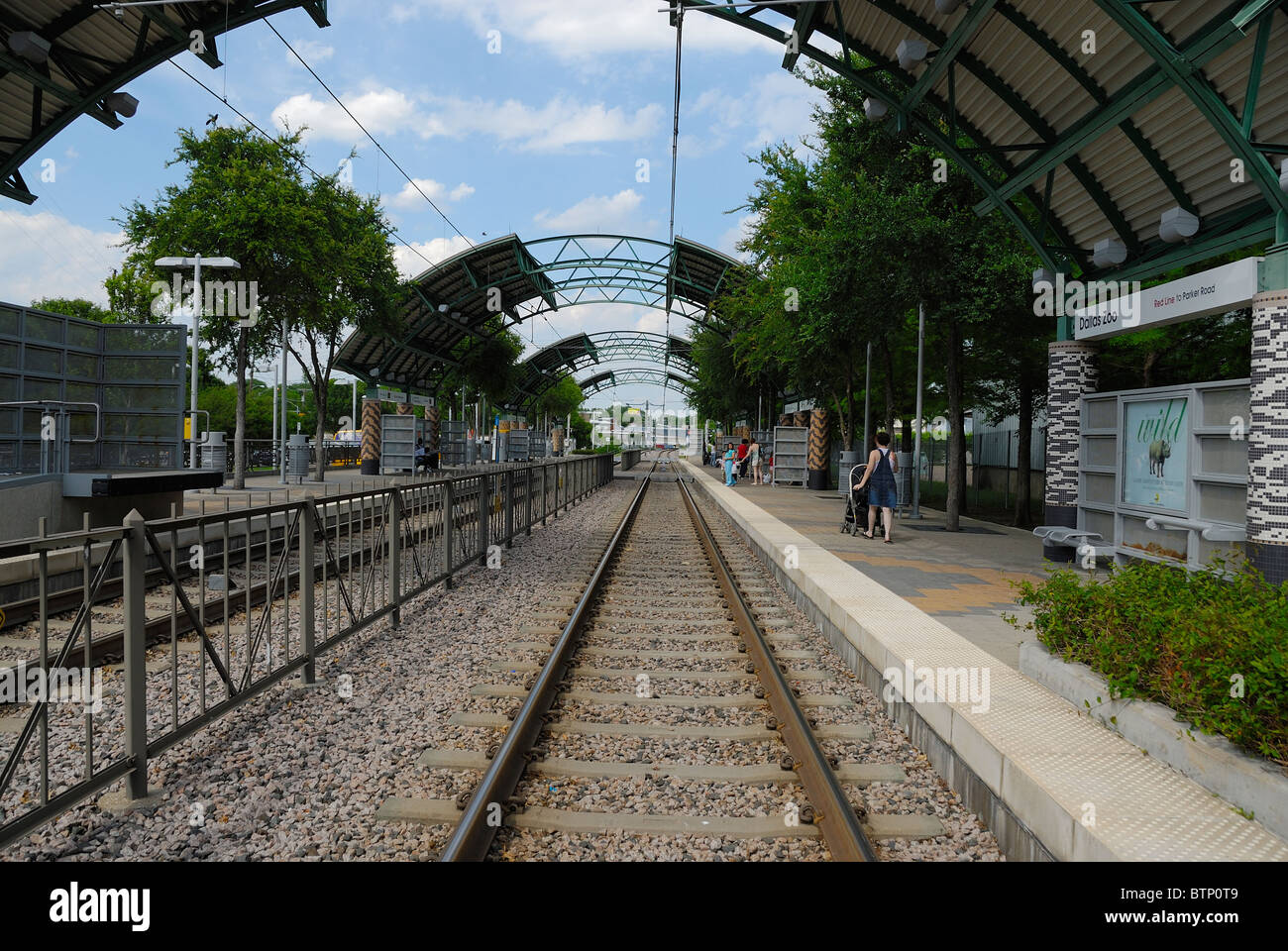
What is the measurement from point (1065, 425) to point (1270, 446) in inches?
178

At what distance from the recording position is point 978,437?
3391cm

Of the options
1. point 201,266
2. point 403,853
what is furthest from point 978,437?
point 403,853

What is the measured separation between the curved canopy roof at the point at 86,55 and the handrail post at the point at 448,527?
24.7ft

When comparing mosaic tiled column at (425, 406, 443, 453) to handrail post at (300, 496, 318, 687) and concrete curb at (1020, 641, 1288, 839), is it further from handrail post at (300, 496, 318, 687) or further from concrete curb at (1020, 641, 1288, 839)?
concrete curb at (1020, 641, 1288, 839)

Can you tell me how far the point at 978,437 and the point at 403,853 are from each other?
111 ft

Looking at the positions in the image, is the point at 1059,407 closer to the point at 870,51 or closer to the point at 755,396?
the point at 870,51

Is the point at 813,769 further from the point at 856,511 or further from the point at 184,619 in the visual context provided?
the point at 856,511

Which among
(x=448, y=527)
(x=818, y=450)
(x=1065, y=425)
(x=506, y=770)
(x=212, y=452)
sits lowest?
(x=506, y=770)

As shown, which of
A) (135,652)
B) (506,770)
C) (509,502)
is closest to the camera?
(135,652)

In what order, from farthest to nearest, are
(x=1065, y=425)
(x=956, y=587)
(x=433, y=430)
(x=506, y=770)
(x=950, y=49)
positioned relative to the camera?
1. (x=433, y=430)
2. (x=1065, y=425)
3. (x=950, y=49)
4. (x=956, y=587)
5. (x=506, y=770)

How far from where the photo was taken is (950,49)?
33.1 feet

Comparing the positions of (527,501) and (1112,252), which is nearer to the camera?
(1112,252)

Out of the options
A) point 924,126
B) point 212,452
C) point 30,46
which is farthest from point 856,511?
point 212,452

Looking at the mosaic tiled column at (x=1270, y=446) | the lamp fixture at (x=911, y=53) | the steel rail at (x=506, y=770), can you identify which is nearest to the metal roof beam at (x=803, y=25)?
the lamp fixture at (x=911, y=53)
